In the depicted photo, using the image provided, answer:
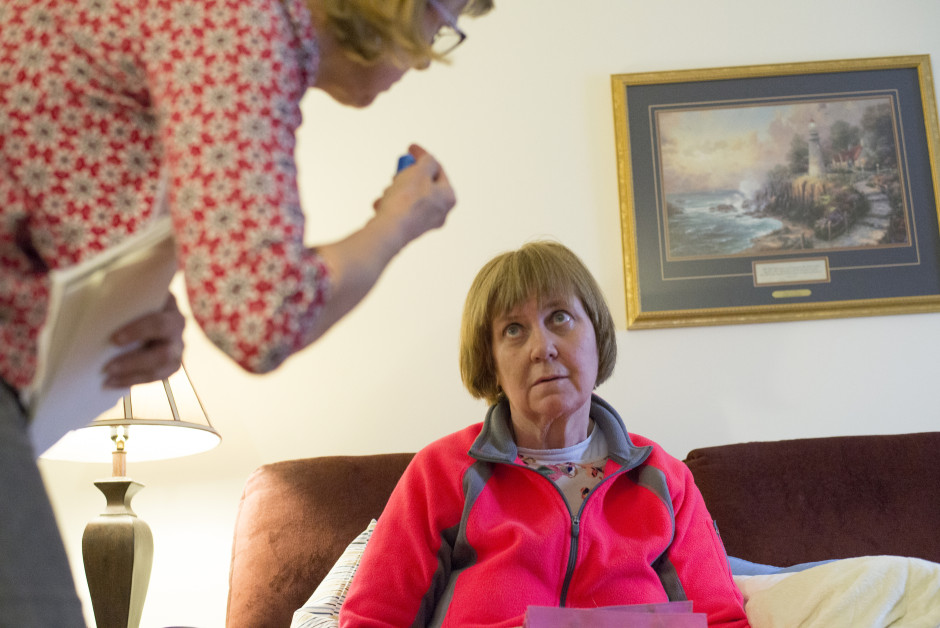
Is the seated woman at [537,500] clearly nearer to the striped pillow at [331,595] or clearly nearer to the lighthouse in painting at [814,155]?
the striped pillow at [331,595]

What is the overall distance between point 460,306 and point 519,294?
722 mm

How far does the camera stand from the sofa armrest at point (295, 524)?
66.9 inches

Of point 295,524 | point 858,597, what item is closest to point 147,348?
point 858,597

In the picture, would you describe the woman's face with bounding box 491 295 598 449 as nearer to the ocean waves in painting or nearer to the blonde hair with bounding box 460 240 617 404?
the blonde hair with bounding box 460 240 617 404

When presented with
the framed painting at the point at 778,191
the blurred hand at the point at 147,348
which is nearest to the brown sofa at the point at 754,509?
the framed painting at the point at 778,191

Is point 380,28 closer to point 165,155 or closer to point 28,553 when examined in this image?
point 165,155

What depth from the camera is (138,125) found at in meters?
0.63

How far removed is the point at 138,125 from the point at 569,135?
1.81 m

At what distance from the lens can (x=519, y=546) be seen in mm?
1345

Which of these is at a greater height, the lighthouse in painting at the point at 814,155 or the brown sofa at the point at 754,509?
the lighthouse in painting at the point at 814,155

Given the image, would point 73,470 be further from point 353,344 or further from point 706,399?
point 706,399

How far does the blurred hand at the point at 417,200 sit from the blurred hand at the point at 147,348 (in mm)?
203

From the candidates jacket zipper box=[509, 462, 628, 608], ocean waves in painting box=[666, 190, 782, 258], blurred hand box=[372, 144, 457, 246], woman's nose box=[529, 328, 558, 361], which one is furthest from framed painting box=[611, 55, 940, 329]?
blurred hand box=[372, 144, 457, 246]

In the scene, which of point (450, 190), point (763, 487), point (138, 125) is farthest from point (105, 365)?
point (763, 487)
